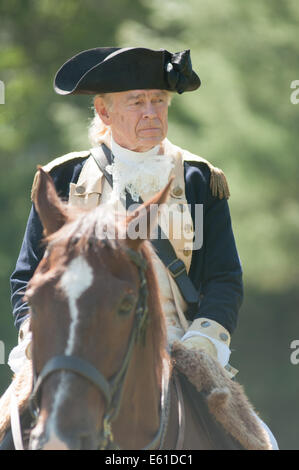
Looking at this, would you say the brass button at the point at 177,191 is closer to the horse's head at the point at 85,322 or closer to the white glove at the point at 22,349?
the white glove at the point at 22,349

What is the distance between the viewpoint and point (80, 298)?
117 inches

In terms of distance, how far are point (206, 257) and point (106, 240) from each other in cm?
138

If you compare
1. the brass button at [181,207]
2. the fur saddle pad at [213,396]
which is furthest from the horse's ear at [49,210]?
the brass button at [181,207]

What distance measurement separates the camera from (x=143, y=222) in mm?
3273

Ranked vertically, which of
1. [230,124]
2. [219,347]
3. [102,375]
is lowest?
[219,347]

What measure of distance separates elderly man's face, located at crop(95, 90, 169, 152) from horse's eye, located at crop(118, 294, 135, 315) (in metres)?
1.56

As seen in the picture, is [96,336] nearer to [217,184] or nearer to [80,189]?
[80,189]

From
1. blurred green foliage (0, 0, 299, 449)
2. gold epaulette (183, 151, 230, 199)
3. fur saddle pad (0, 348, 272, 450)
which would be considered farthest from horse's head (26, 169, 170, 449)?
blurred green foliage (0, 0, 299, 449)

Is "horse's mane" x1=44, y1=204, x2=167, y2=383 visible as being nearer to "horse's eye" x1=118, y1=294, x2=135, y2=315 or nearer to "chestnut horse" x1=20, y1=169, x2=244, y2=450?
"chestnut horse" x1=20, y1=169, x2=244, y2=450

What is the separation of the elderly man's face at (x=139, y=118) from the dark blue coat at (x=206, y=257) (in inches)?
10.8

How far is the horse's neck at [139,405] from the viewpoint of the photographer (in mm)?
3260

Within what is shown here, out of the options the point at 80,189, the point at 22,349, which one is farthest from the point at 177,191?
the point at 22,349
